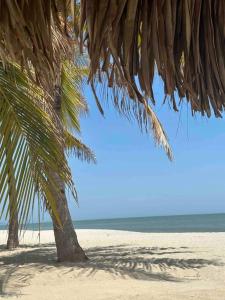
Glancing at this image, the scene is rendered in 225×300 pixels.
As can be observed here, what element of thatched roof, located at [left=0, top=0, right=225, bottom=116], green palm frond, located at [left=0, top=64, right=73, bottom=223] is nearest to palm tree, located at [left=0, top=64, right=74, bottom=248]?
green palm frond, located at [left=0, top=64, right=73, bottom=223]

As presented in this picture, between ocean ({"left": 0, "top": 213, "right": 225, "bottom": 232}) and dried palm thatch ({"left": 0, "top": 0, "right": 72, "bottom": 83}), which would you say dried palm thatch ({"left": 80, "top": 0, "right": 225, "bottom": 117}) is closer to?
dried palm thatch ({"left": 0, "top": 0, "right": 72, "bottom": 83})

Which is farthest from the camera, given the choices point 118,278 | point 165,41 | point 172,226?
point 172,226

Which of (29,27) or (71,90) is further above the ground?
(71,90)

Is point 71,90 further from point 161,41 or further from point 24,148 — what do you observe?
point 161,41

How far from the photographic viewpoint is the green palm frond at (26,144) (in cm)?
396

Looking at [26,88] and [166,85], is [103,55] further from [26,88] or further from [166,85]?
[26,88]

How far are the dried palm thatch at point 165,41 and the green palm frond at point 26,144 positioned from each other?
2077 millimetres

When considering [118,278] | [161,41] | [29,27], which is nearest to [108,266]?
[118,278]

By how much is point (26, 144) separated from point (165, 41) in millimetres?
→ 2506

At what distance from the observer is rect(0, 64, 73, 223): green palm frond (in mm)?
3957

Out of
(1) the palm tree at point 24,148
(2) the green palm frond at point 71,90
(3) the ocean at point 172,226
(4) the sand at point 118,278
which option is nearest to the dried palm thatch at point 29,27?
(1) the palm tree at point 24,148

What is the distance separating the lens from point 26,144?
418 centimetres

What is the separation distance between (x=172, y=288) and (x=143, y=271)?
1.67 metres

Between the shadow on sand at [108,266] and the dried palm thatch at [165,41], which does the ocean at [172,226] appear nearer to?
the shadow on sand at [108,266]
